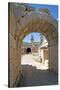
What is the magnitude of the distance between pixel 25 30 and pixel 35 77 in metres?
0.54

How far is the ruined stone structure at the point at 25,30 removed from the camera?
83.3 inches

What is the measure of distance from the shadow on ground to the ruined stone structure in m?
0.06

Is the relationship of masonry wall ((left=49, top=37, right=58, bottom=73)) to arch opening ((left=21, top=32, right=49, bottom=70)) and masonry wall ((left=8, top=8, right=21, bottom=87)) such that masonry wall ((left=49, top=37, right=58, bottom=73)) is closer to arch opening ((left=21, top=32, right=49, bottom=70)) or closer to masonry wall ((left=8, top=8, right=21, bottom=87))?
arch opening ((left=21, top=32, right=49, bottom=70))

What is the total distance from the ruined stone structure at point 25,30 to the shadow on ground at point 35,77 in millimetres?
55

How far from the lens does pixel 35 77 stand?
217 cm

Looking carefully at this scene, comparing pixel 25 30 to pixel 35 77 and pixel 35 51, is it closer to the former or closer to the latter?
pixel 35 51

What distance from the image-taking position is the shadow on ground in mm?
2131

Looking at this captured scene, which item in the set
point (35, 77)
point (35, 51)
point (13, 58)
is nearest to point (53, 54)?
point (35, 51)

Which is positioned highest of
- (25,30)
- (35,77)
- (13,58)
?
(25,30)

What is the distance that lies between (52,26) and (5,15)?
55 cm

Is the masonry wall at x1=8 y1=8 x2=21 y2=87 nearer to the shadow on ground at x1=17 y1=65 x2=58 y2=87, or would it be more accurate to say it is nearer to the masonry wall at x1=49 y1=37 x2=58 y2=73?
the shadow on ground at x1=17 y1=65 x2=58 y2=87

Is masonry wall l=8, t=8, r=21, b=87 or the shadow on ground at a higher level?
masonry wall l=8, t=8, r=21, b=87

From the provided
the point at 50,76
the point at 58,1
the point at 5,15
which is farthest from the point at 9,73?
the point at 58,1

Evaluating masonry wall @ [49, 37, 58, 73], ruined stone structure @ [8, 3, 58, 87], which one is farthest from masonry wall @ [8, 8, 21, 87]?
masonry wall @ [49, 37, 58, 73]
